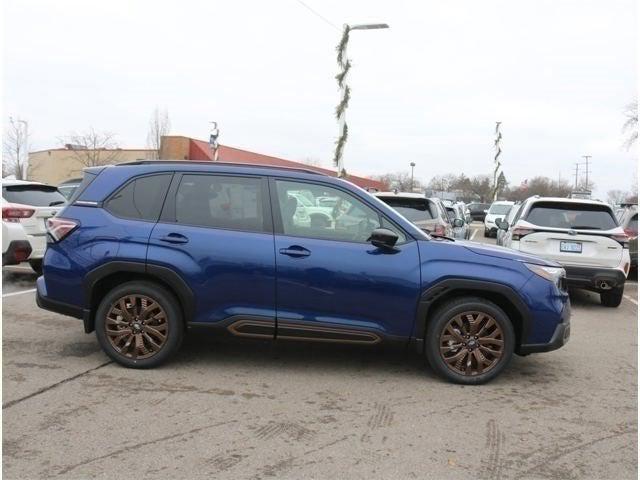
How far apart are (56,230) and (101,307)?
0.81m

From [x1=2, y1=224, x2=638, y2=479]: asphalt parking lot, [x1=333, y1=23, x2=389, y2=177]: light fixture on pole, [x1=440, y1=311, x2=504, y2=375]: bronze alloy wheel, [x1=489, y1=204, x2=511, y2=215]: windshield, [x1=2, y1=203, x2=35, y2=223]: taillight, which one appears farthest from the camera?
[x1=489, y1=204, x2=511, y2=215]: windshield

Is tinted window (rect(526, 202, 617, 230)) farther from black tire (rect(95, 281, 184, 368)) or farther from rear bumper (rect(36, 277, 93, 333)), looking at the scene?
rear bumper (rect(36, 277, 93, 333))

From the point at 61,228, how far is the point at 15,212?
14.1ft

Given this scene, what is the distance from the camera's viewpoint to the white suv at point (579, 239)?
8461 millimetres

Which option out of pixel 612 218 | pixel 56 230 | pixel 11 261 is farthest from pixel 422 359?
pixel 11 261

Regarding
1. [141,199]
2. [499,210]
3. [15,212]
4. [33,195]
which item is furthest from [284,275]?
[499,210]

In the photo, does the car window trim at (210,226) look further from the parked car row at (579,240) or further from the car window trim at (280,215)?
the parked car row at (579,240)

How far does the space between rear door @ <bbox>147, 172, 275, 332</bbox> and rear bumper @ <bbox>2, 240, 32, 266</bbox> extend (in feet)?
14.9

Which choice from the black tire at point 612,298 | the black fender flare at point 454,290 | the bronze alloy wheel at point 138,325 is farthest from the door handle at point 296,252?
the black tire at point 612,298

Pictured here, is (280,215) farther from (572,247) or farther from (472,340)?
(572,247)

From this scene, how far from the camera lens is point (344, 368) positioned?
5281 millimetres

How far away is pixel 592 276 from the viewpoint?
8438mm

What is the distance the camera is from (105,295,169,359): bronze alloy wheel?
5008mm

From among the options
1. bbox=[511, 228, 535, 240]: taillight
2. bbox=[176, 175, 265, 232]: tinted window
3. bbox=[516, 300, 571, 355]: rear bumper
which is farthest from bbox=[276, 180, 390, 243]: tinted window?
bbox=[511, 228, 535, 240]: taillight
